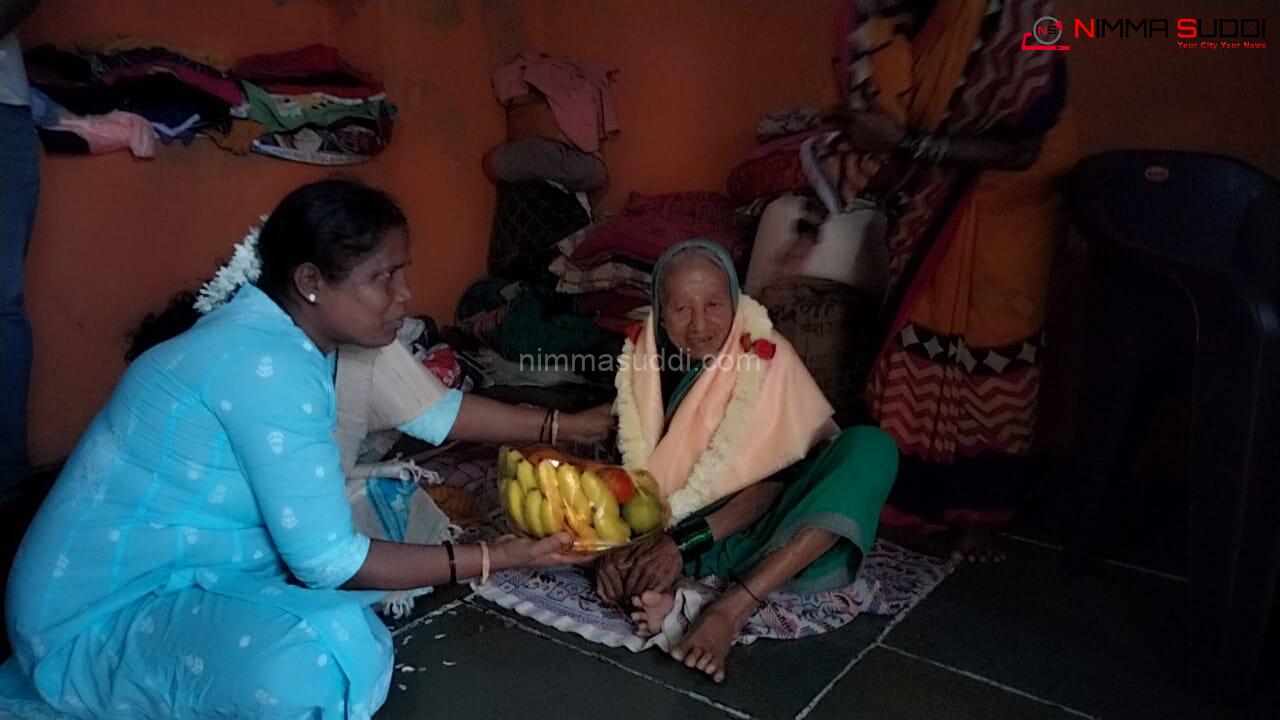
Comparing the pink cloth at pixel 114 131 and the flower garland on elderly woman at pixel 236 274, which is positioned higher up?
the pink cloth at pixel 114 131

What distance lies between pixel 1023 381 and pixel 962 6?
1183mm

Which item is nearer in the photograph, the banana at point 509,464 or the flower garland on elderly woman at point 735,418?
the banana at point 509,464

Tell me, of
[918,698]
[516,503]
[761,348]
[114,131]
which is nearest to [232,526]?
[516,503]

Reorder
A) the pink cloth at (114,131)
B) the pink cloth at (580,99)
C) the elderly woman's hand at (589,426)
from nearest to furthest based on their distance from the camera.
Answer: the elderly woman's hand at (589,426), the pink cloth at (114,131), the pink cloth at (580,99)

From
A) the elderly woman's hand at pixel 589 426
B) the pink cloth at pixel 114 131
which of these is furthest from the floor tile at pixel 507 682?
the pink cloth at pixel 114 131

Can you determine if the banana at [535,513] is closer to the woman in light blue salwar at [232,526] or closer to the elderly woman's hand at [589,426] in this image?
the woman in light blue salwar at [232,526]

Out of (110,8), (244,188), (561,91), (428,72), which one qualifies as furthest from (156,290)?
(561,91)

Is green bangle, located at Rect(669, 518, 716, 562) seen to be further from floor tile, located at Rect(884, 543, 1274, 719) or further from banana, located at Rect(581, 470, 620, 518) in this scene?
floor tile, located at Rect(884, 543, 1274, 719)

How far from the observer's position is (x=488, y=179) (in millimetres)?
5227

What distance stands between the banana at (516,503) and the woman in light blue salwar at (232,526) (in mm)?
299

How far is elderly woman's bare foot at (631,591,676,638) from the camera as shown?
Result: 232cm

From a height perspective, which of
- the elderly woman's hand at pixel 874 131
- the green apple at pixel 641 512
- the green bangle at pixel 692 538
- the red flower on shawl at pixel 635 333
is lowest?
Answer: the green bangle at pixel 692 538

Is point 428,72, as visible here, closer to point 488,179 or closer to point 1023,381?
point 488,179

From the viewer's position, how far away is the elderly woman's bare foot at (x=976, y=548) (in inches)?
110
